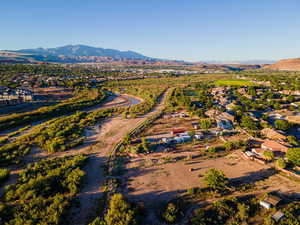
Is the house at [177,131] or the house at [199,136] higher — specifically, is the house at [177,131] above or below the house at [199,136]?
below

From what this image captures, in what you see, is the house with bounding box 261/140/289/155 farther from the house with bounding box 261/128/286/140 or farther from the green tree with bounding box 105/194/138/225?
the green tree with bounding box 105/194/138/225

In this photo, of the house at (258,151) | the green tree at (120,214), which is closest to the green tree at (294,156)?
the house at (258,151)

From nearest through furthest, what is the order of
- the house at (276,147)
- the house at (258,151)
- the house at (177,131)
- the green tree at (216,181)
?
the green tree at (216,181)
the house at (258,151)
the house at (276,147)
the house at (177,131)

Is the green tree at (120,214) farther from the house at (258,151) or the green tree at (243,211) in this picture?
the house at (258,151)

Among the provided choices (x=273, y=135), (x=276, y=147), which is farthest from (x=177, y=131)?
(x=273, y=135)

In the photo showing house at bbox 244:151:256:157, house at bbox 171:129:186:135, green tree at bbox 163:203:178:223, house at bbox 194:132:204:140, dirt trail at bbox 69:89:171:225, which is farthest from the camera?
house at bbox 171:129:186:135

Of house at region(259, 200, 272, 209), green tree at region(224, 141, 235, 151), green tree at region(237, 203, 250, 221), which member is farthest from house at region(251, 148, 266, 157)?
green tree at region(237, 203, 250, 221)

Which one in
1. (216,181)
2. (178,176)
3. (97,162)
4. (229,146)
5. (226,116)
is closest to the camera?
(216,181)

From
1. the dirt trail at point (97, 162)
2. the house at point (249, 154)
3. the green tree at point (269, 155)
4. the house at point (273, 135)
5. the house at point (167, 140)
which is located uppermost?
the house at point (273, 135)

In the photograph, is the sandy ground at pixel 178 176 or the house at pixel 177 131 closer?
the sandy ground at pixel 178 176

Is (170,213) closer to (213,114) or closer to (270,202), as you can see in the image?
(270,202)
